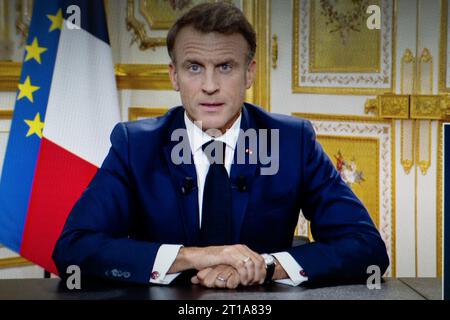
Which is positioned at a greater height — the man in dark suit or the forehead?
the forehead

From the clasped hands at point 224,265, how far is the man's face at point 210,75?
1.03 feet

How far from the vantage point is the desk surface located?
3.69 ft

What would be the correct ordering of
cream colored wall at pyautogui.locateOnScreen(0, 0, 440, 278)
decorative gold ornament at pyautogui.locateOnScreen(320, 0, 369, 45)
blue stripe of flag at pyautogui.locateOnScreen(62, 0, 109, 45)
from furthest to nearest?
decorative gold ornament at pyautogui.locateOnScreen(320, 0, 369, 45) < cream colored wall at pyautogui.locateOnScreen(0, 0, 440, 278) < blue stripe of flag at pyautogui.locateOnScreen(62, 0, 109, 45)

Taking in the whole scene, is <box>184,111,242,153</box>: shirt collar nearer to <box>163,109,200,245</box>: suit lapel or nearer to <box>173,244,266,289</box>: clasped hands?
<box>163,109,200,245</box>: suit lapel

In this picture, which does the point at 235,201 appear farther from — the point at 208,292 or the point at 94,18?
the point at 94,18

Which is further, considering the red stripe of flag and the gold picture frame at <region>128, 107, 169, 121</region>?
the gold picture frame at <region>128, 107, 169, 121</region>

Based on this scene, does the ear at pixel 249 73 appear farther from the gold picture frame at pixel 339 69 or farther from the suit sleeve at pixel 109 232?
the gold picture frame at pixel 339 69

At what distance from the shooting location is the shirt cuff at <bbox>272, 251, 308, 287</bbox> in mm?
1274

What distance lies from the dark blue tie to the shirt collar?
13 mm

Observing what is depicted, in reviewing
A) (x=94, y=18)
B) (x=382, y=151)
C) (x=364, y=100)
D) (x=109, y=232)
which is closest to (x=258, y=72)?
(x=364, y=100)

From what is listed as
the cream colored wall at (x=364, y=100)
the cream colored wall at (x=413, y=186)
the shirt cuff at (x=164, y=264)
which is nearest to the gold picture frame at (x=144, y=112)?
the cream colored wall at (x=364, y=100)

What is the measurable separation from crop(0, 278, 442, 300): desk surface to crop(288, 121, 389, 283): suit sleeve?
111 millimetres

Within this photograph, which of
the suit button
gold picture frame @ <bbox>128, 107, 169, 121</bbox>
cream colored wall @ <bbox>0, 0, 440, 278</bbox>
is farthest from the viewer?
gold picture frame @ <bbox>128, 107, 169, 121</bbox>

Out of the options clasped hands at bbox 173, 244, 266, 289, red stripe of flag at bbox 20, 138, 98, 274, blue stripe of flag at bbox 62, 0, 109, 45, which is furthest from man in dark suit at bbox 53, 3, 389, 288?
blue stripe of flag at bbox 62, 0, 109, 45
